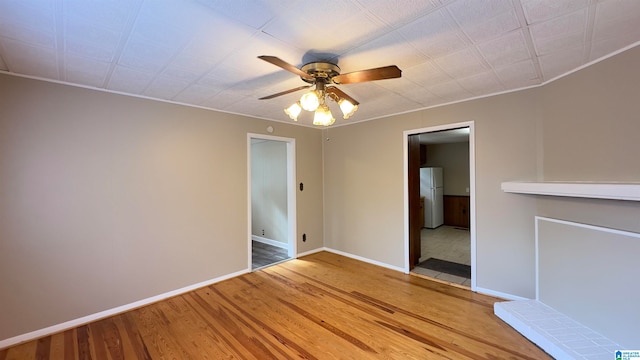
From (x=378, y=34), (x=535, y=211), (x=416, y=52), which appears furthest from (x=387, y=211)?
(x=378, y=34)

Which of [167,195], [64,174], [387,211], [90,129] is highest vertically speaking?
[90,129]

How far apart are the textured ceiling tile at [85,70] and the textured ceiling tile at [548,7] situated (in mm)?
2966

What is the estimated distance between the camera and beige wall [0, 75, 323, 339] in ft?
7.48

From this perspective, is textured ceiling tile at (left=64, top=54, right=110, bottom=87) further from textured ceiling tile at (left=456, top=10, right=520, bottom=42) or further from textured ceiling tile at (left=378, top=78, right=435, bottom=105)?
textured ceiling tile at (left=456, top=10, right=520, bottom=42)

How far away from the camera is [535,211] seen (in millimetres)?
2730

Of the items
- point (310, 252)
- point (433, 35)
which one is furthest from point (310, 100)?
point (310, 252)

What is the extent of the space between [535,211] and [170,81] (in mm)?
3950

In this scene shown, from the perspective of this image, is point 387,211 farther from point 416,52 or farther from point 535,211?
point 416,52

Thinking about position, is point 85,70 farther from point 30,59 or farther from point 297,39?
point 297,39

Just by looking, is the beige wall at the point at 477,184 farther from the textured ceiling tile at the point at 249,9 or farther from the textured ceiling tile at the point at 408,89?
the textured ceiling tile at the point at 249,9

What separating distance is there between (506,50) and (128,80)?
3.26 m

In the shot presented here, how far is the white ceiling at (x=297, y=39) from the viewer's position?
1.42 metres

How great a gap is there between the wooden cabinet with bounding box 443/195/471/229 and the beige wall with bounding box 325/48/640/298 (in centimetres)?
406

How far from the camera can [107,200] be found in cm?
271
